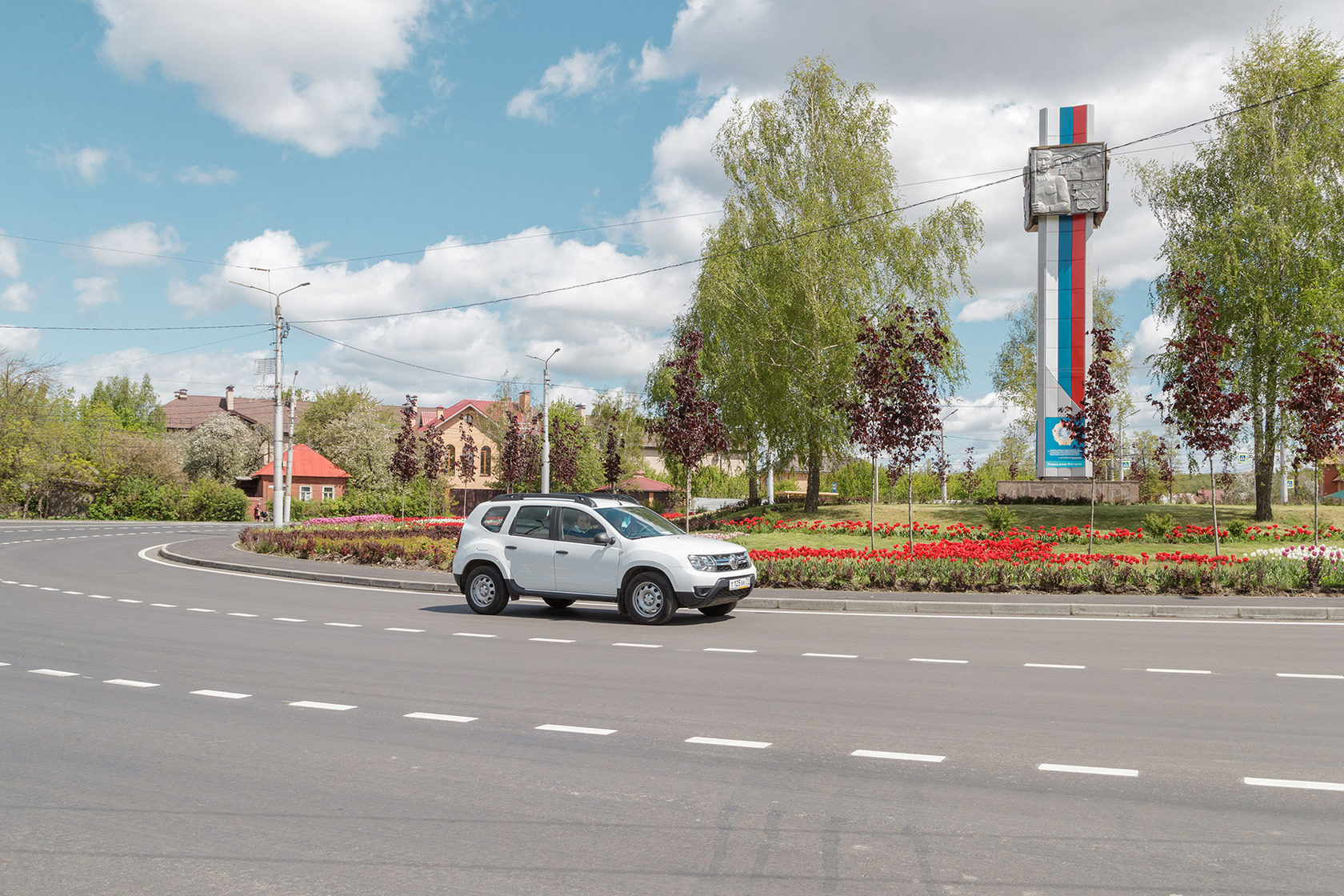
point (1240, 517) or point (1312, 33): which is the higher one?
point (1312, 33)

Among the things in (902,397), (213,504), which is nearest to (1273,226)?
(902,397)

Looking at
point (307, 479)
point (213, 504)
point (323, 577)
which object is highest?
point (307, 479)

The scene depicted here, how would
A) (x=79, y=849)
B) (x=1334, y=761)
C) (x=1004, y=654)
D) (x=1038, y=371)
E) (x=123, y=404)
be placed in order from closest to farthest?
(x=79, y=849) → (x=1334, y=761) → (x=1004, y=654) → (x=1038, y=371) → (x=123, y=404)

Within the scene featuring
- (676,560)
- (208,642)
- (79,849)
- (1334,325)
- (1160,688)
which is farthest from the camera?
(1334,325)

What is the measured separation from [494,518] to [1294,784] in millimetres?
11251

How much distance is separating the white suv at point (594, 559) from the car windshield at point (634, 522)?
1 centimetres

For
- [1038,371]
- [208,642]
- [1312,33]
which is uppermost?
[1312,33]

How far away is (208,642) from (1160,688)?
10.0 metres

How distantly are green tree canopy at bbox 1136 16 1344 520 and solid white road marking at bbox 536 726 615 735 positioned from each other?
28.6 meters

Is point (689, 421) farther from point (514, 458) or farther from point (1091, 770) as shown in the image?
point (1091, 770)

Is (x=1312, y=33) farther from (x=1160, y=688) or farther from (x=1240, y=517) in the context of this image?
(x=1160, y=688)

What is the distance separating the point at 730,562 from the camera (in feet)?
44.8

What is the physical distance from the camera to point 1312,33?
31.5 m

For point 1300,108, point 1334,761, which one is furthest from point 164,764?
point 1300,108
